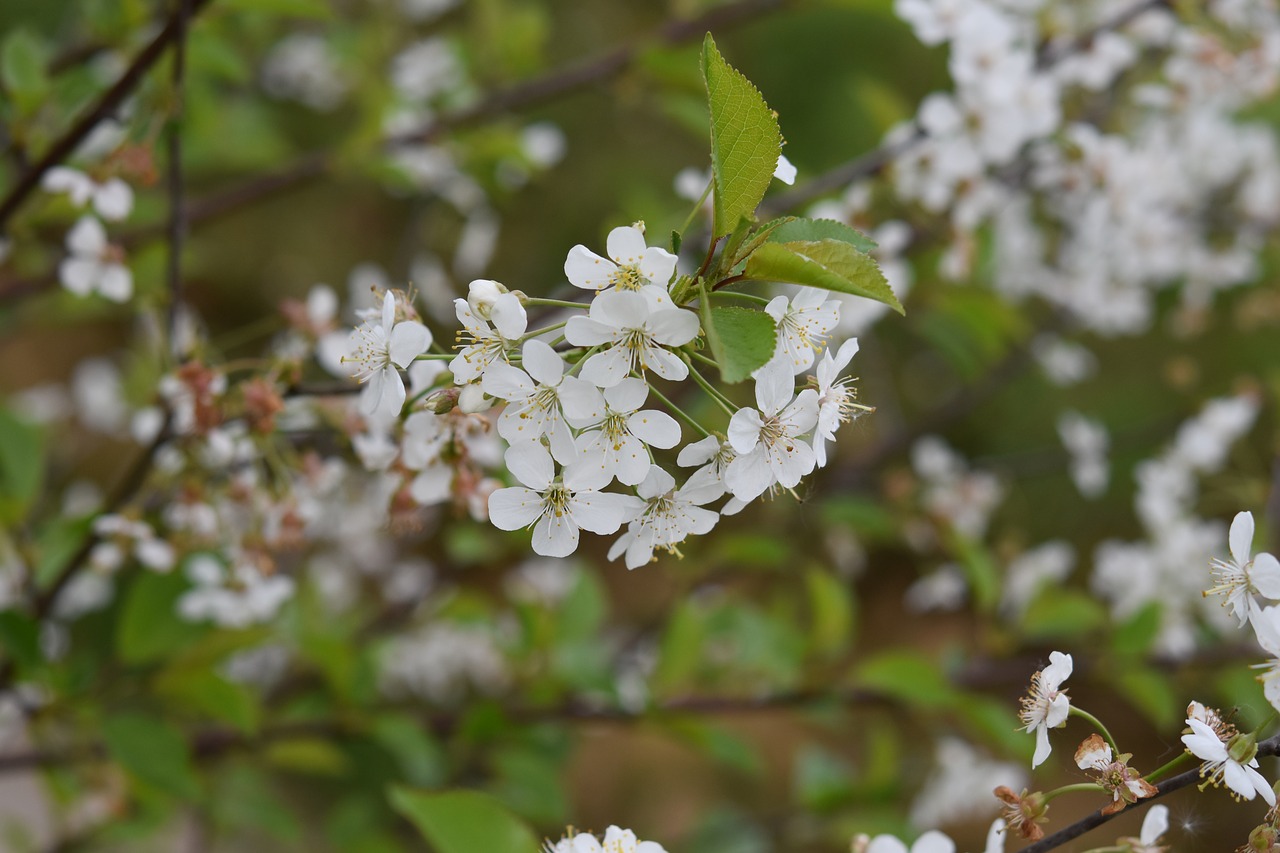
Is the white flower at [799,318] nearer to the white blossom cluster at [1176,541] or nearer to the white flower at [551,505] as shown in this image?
the white flower at [551,505]

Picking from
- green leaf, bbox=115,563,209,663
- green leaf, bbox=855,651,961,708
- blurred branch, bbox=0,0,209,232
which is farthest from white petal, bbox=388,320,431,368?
green leaf, bbox=855,651,961,708

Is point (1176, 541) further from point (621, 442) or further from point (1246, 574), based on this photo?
point (621, 442)

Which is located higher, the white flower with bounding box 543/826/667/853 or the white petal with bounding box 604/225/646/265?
the white petal with bounding box 604/225/646/265

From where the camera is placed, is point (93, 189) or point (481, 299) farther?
point (93, 189)

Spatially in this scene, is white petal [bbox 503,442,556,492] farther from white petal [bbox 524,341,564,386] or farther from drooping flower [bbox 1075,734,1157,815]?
drooping flower [bbox 1075,734,1157,815]

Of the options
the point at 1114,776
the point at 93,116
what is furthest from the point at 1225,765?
the point at 93,116
